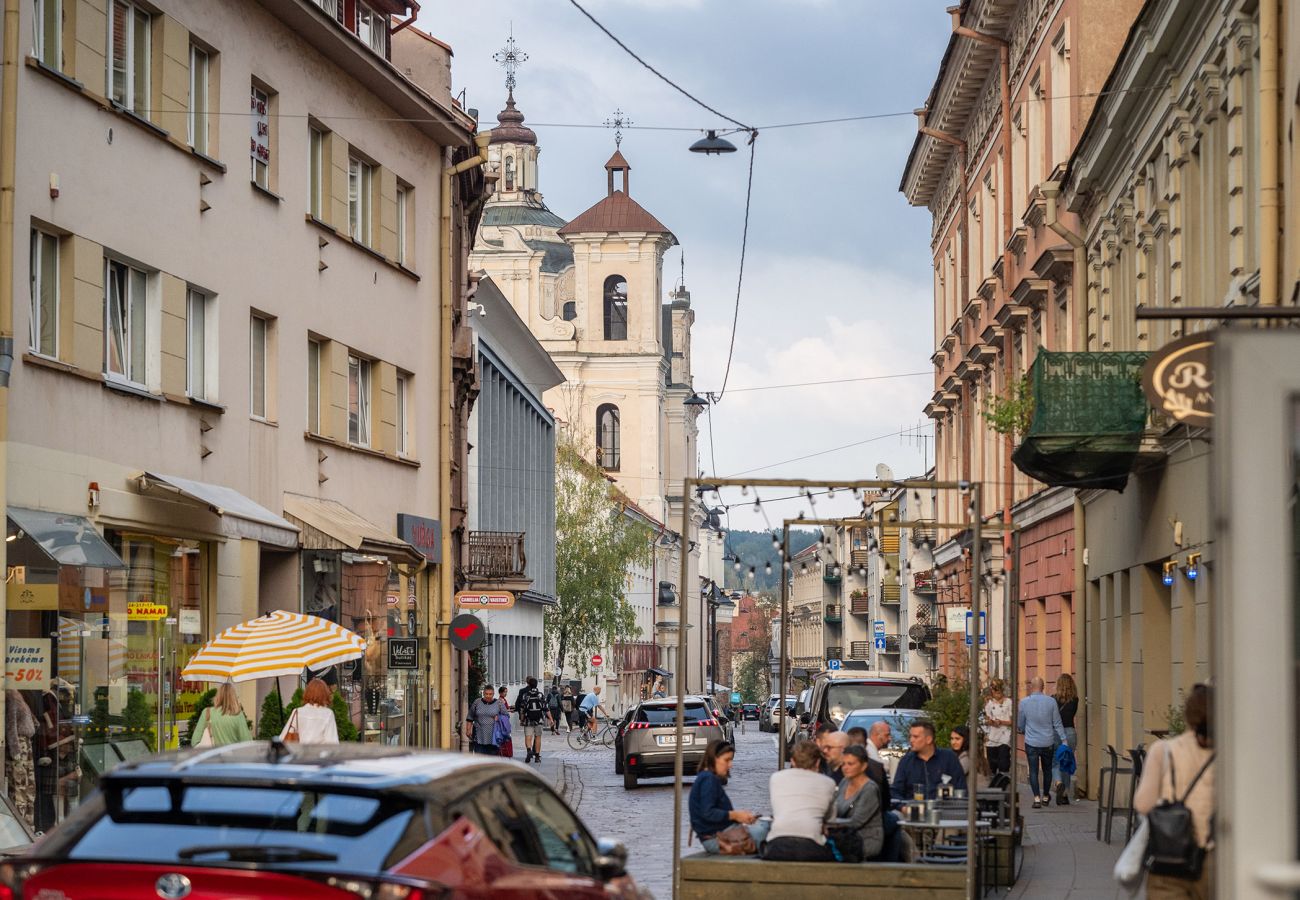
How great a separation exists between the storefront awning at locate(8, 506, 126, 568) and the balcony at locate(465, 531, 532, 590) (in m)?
32.2

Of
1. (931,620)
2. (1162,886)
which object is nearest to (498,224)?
(931,620)

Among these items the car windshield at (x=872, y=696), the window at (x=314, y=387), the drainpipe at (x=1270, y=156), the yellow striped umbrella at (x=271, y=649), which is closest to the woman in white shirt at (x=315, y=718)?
the yellow striped umbrella at (x=271, y=649)

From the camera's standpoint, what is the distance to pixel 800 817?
12.9 metres

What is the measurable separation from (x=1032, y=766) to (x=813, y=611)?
131161 mm

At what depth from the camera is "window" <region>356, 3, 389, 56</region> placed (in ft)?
102

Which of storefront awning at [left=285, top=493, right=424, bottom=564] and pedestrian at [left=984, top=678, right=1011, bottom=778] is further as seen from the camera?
storefront awning at [left=285, top=493, right=424, bottom=564]

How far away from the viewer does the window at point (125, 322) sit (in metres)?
20.7

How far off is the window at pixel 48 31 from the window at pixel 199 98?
11.6 feet

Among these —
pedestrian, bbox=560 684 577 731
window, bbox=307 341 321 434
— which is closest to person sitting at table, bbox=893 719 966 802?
window, bbox=307 341 321 434

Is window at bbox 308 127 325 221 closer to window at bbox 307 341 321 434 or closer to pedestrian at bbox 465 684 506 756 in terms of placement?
window at bbox 307 341 321 434

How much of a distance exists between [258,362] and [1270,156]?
1296cm

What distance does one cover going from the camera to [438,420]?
3291 cm

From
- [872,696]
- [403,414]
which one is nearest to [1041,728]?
[872,696]

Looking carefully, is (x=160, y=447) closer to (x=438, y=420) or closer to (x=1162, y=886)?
(x=438, y=420)
